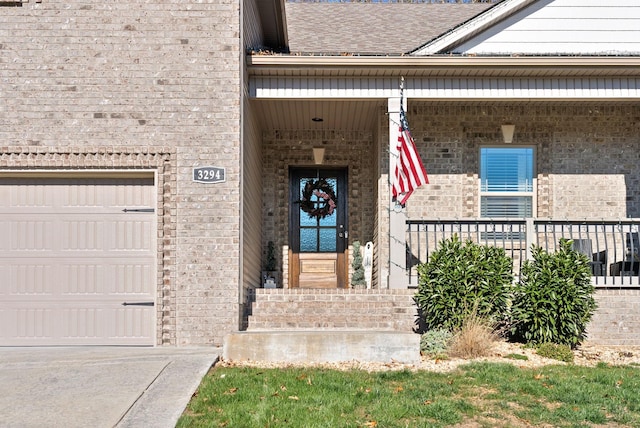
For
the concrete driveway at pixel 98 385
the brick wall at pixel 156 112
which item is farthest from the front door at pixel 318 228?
the concrete driveway at pixel 98 385

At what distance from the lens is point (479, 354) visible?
7812 mm

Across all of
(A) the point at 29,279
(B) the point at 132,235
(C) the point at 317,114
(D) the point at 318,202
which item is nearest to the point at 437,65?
(C) the point at 317,114

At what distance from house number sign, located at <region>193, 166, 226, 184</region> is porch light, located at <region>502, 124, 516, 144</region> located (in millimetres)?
5157

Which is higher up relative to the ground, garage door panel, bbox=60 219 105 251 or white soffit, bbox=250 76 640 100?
white soffit, bbox=250 76 640 100

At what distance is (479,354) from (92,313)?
4.71 metres

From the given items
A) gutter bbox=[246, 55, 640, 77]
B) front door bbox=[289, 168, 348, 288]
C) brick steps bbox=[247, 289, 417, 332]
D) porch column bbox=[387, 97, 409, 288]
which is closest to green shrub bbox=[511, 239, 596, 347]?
brick steps bbox=[247, 289, 417, 332]

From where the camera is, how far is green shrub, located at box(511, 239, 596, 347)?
8188mm

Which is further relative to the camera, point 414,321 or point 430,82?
point 430,82

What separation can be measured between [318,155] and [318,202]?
0.91 meters

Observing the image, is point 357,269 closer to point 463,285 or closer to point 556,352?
point 463,285

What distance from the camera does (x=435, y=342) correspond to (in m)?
7.94

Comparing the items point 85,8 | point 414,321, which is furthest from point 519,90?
point 85,8

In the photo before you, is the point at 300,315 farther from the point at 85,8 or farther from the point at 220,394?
the point at 85,8

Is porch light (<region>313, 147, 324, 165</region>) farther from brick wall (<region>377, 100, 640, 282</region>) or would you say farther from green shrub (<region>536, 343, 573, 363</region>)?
green shrub (<region>536, 343, 573, 363</region>)
